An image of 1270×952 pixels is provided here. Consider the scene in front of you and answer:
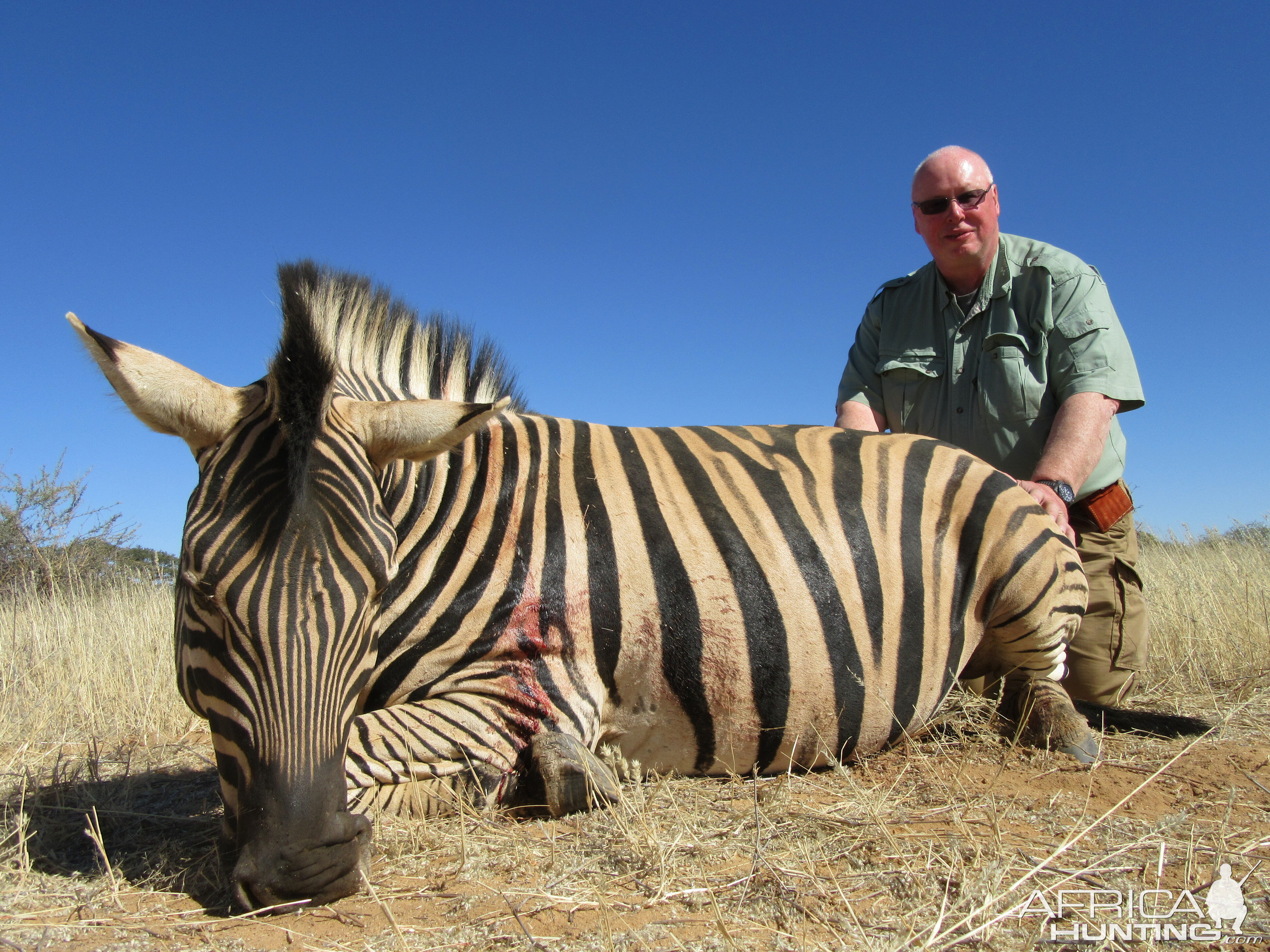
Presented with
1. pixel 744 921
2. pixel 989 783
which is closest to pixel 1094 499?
pixel 989 783

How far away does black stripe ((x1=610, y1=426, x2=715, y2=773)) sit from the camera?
9.42 feet

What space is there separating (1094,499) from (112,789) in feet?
17.4

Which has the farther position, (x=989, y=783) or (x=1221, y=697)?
(x=1221, y=697)

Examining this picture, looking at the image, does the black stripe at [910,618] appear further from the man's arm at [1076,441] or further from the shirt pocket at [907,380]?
the shirt pocket at [907,380]

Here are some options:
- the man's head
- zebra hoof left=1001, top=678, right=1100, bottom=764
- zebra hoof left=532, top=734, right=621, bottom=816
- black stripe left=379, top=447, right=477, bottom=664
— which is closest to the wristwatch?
zebra hoof left=1001, top=678, right=1100, bottom=764

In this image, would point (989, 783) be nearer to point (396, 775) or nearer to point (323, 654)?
point (396, 775)

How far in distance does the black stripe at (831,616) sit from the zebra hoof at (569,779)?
721 millimetres

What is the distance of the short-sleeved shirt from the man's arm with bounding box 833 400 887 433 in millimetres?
78

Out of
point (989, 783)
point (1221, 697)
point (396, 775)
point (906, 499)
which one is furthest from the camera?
point (1221, 697)

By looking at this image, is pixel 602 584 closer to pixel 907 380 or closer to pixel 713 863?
pixel 713 863

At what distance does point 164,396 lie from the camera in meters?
2.17

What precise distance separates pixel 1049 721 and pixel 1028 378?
2140 mm

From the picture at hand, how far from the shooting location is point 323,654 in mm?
1924

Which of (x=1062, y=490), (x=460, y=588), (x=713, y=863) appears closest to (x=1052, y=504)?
(x=1062, y=490)
